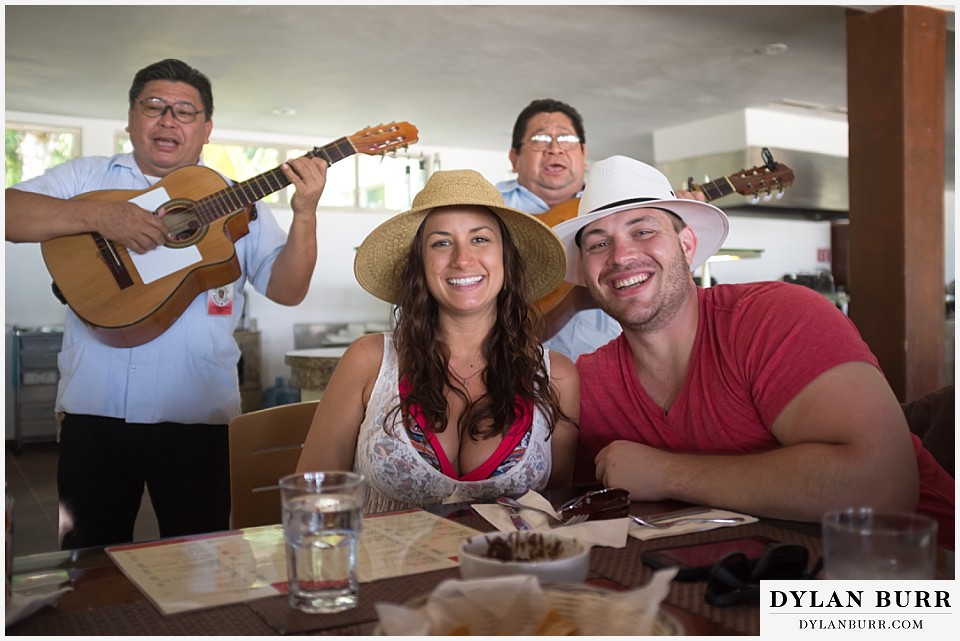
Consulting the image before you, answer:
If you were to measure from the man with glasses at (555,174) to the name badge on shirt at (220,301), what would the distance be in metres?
1.00

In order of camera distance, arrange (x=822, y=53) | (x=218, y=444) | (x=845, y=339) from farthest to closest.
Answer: (x=822, y=53)
(x=218, y=444)
(x=845, y=339)

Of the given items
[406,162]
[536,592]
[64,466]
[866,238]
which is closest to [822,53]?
[866,238]

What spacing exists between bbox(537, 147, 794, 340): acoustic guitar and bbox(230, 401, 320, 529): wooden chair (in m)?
0.96

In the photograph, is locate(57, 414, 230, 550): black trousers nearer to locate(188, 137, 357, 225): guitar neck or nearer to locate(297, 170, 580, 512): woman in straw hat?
locate(188, 137, 357, 225): guitar neck

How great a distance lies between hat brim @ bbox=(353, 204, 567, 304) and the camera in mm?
1978

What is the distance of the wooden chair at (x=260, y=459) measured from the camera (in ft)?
6.43

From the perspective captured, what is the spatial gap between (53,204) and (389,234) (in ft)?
3.59

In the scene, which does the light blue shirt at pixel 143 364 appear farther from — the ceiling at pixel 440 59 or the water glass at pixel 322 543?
the ceiling at pixel 440 59

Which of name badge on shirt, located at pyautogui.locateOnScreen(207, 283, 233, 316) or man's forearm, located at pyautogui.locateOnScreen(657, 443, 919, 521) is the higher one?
name badge on shirt, located at pyautogui.locateOnScreen(207, 283, 233, 316)

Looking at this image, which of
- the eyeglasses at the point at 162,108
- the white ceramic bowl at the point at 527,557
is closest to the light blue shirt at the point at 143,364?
the eyeglasses at the point at 162,108

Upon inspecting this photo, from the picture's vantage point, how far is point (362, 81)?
18.9ft

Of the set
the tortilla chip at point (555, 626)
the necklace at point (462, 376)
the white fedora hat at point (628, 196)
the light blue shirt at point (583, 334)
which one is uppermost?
the white fedora hat at point (628, 196)

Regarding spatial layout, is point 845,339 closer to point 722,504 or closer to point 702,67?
point 722,504

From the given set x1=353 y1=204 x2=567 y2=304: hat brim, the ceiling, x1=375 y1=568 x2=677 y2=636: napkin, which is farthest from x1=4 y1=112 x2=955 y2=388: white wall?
x1=375 y1=568 x2=677 y2=636: napkin
